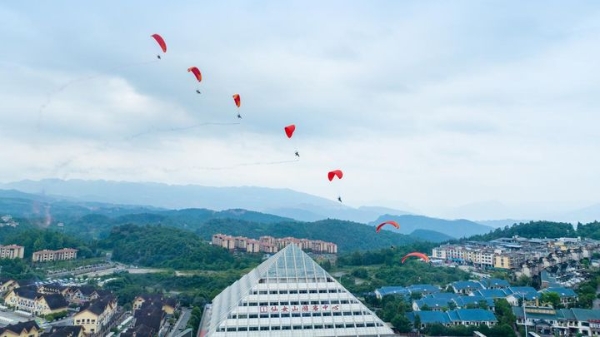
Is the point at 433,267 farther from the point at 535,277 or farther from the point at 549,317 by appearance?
the point at 549,317

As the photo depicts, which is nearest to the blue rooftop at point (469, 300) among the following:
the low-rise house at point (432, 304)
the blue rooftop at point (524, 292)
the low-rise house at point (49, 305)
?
the low-rise house at point (432, 304)

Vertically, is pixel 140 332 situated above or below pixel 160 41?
below

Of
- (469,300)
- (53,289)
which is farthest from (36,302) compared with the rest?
(469,300)

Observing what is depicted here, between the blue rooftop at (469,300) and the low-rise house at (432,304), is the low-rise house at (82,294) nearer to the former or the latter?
the low-rise house at (432,304)

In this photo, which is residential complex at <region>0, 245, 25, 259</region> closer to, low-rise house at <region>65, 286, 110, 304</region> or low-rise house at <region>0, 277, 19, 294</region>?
low-rise house at <region>0, 277, 19, 294</region>

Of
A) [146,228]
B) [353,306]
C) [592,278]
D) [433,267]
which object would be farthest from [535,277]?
[146,228]

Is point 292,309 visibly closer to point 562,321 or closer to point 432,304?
point 432,304
